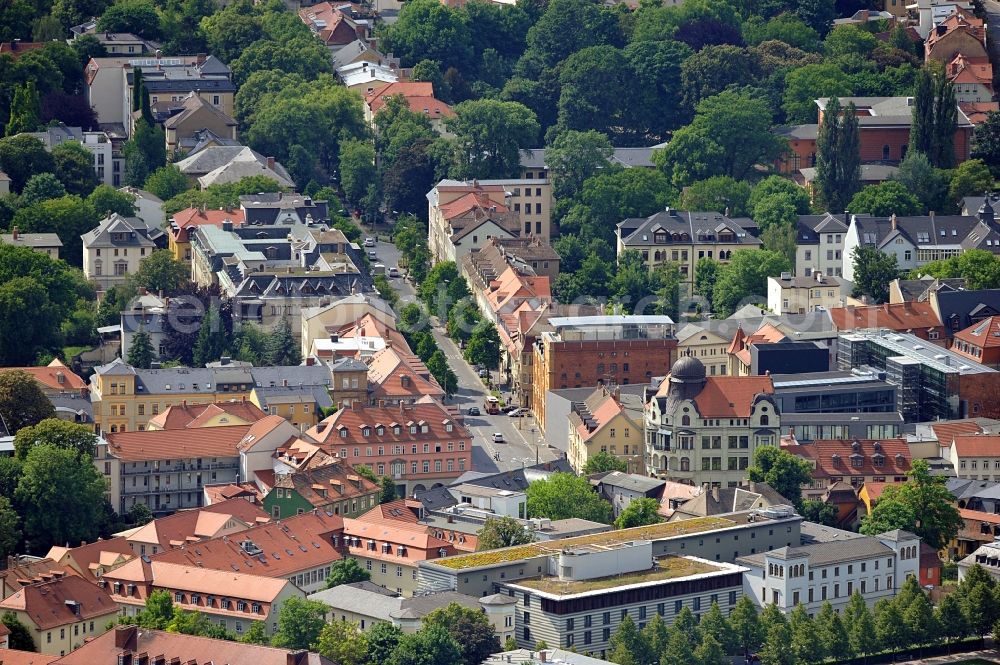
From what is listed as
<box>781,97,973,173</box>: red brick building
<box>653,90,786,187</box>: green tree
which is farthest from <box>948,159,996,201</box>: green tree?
<box>653,90,786,187</box>: green tree

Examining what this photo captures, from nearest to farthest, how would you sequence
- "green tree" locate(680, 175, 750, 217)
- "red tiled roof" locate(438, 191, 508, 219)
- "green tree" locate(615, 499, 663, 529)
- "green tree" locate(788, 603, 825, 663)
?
1. "green tree" locate(788, 603, 825, 663)
2. "green tree" locate(615, 499, 663, 529)
3. "red tiled roof" locate(438, 191, 508, 219)
4. "green tree" locate(680, 175, 750, 217)

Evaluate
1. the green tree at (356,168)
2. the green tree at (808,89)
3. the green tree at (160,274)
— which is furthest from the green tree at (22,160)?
the green tree at (808,89)

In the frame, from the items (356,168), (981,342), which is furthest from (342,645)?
(356,168)

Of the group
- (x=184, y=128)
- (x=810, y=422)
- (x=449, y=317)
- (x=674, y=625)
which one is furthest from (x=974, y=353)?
(x=184, y=128)

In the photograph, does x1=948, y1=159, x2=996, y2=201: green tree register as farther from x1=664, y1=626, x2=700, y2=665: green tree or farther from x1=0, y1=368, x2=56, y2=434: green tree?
x1=664, y1=626, x2=700, y2=665: green tree

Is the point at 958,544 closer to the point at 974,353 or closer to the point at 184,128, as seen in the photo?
the point at 974,353

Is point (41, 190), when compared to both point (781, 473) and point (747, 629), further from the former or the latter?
point (747, 629)
